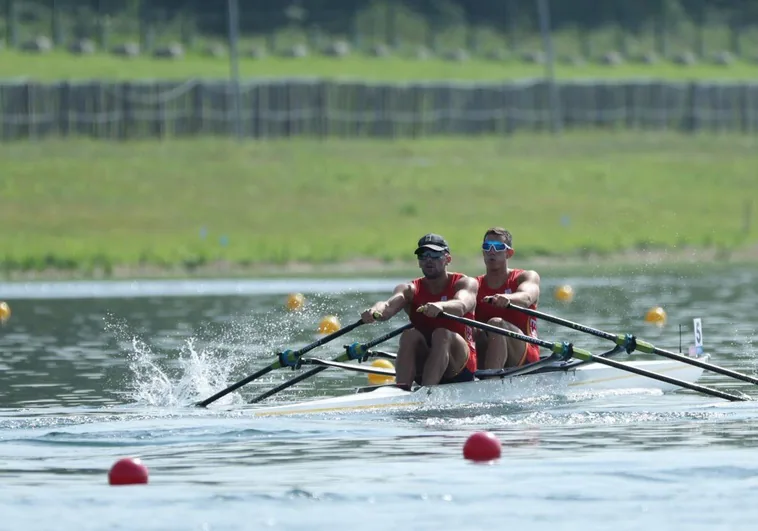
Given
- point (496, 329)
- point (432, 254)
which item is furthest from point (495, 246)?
point (496, 329)

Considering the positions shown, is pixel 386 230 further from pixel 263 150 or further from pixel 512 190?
pixel 263 150

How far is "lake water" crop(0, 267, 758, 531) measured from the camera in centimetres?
1223

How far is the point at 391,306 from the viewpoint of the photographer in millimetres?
17750

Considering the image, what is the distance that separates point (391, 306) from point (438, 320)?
47 centimetres

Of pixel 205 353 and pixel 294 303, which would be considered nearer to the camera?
pixel 205 353

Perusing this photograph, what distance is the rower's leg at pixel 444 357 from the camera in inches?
689

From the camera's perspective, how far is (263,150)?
55.3 m

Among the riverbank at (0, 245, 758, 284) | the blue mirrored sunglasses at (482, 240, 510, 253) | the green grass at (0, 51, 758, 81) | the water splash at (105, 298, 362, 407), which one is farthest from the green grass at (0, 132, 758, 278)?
the blue mirrored sunglasses at (482, 240, 510, 253)

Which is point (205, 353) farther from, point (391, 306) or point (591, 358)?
point (591, 358)

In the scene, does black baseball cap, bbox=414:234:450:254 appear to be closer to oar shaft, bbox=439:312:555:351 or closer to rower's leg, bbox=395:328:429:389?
oar shaft, bbox=439:312:555:351

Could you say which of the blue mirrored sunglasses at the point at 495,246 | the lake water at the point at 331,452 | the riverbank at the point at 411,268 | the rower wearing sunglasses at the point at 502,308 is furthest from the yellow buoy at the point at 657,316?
the riverbank at the point at 411,268

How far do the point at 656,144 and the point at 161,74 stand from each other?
17640 mm

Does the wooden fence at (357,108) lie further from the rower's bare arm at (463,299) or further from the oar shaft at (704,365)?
the rower's bare arm at (463,299)

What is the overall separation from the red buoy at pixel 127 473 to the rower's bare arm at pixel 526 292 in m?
5.66
